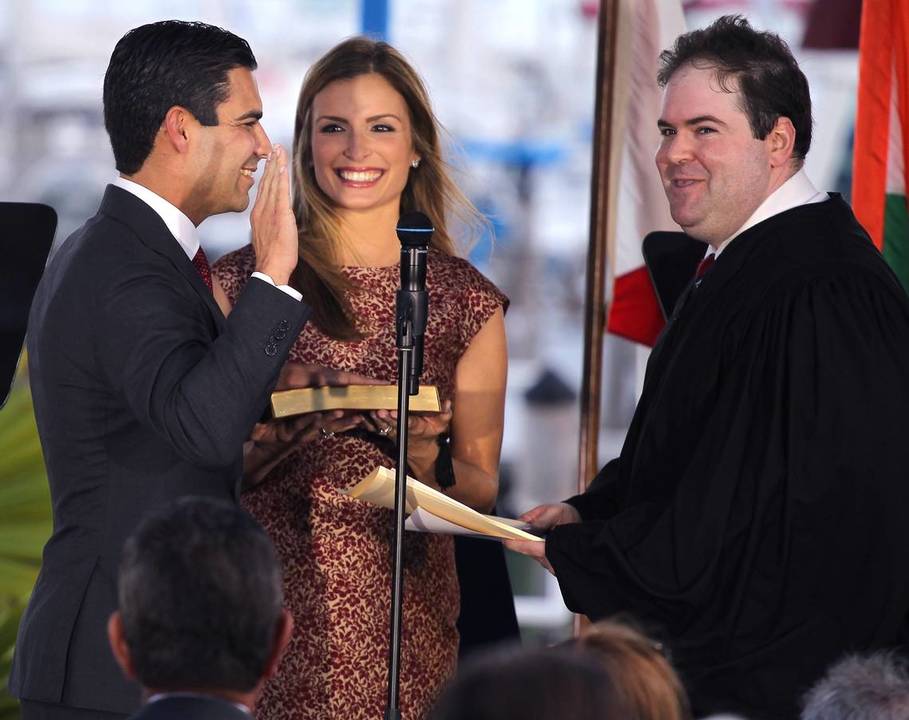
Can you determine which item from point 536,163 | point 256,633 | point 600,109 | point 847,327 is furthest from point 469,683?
point 536,163

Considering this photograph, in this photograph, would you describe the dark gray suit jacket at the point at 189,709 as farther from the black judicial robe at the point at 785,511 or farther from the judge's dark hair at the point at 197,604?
the black judicial robe at the point at 785,511

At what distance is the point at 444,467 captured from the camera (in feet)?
10.1

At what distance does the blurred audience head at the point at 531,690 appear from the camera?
1.27 meters

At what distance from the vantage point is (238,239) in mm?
7645

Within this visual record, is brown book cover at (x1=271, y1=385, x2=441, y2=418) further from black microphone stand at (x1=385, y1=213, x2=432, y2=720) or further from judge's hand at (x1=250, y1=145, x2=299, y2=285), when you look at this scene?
judge's hand at (x1=250, y1=145, x2=299, y2=285)

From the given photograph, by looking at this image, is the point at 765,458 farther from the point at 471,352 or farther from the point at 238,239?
the point at 238,239

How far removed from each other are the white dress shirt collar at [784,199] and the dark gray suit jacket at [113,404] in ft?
2.87

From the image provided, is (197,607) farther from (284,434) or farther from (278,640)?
(284,434)

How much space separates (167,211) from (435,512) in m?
0.71

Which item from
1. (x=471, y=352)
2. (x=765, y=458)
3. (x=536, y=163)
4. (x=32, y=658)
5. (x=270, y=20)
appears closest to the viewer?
(x=32, y=658)

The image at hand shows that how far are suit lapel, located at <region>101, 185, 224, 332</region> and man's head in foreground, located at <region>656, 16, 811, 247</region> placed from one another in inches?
36.1

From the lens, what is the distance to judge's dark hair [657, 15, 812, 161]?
2652mm

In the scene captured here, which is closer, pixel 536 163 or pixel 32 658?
pixel 32 658

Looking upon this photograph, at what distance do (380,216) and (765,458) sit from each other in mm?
1202
